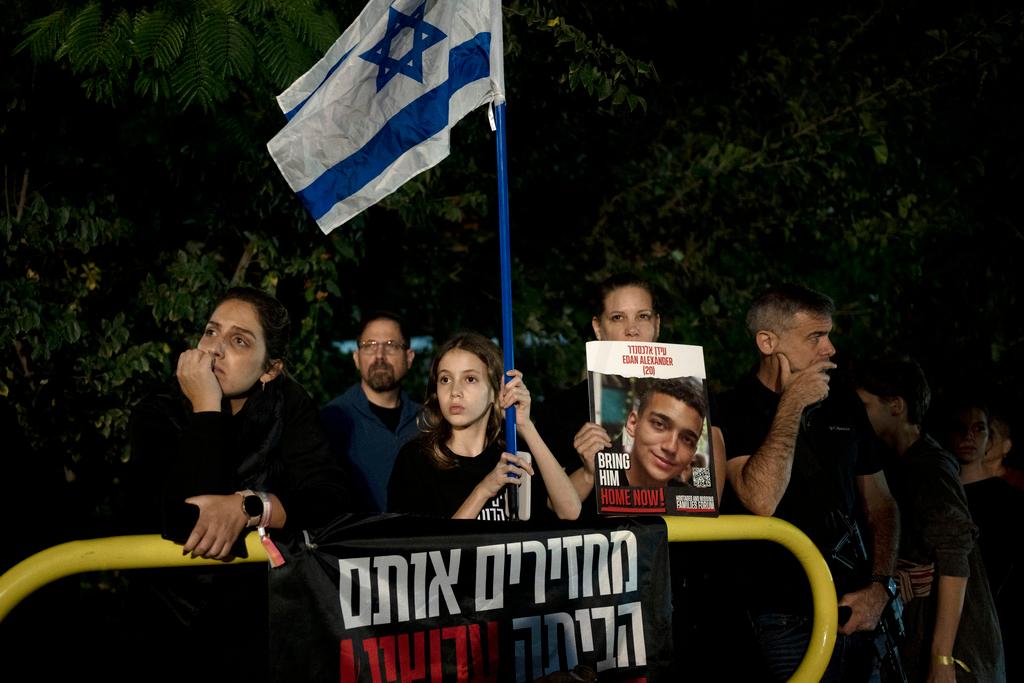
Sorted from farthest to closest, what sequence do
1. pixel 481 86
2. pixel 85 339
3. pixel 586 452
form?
pixel 85 339 → pixel 481 86 → pixel 586 452

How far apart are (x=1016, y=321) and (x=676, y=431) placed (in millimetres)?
5561

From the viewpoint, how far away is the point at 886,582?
14.1 ft

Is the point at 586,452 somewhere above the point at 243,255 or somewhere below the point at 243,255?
below

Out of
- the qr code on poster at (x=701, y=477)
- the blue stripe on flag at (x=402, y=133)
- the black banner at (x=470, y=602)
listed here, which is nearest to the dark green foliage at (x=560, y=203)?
the blue stripe on flag at (x=402, y=133)

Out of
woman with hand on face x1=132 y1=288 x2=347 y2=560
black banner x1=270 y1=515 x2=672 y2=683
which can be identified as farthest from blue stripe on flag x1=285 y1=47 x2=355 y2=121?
black banner x1=270 y1=515 x2=672 y2=683

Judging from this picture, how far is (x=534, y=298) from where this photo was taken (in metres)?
7.98

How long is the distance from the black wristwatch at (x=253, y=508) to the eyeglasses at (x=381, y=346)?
8.68 ft

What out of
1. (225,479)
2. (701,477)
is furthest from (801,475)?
(225,479)

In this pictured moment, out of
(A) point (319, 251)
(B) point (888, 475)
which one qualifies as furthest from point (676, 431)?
(A) point (319, 251)

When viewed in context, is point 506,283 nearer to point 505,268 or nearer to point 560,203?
point 505,268

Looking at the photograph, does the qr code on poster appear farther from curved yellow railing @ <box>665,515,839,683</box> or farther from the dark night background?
the dark night background

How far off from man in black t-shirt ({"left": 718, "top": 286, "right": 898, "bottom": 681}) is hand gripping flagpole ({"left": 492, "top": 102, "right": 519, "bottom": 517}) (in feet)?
3.25

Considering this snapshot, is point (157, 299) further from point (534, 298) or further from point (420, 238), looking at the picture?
point (534, 298)

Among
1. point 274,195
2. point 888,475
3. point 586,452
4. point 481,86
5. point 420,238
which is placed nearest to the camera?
point 586,452
